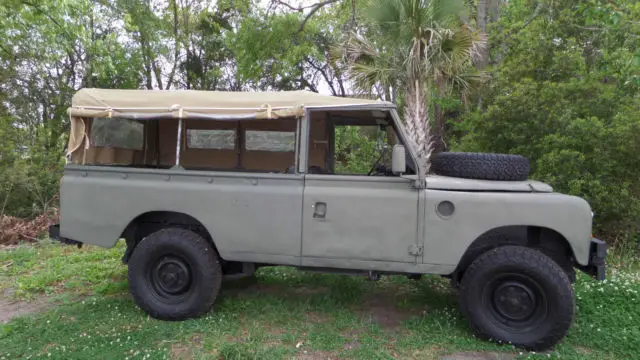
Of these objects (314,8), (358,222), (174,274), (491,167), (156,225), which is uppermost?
(314,8)

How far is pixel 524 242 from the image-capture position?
4.04 m

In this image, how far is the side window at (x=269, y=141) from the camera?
467 cm

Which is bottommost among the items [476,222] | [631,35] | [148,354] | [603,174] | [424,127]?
[148,354]

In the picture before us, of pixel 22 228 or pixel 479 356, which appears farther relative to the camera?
pixel 22 228

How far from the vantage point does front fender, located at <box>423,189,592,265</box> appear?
3.61 meters

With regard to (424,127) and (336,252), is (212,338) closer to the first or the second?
(336,252)

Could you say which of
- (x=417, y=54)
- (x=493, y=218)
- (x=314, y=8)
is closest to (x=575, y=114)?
(x=417, y=54)

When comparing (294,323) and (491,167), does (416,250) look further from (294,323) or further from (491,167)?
(294,323)

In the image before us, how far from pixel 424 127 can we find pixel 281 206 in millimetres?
4900

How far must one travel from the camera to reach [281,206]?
4.00 meters

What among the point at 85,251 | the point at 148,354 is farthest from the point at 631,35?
the point at 85,251

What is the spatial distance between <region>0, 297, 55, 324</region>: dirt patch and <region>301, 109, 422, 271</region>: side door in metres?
3.08

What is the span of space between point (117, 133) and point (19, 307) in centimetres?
220

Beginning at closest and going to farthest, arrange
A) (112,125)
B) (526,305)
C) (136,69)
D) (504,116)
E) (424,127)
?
(526,305) < (112,125) < (504,116) < (424,127) < (136,69)
